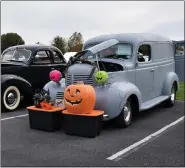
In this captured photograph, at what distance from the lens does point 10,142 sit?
544 centimetres

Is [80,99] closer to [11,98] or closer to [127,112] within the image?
[127,112]

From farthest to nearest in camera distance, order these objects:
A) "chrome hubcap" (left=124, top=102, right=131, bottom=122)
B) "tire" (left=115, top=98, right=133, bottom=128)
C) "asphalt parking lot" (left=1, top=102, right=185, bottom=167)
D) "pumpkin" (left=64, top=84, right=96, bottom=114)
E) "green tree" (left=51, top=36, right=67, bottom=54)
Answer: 1. "green tree" (left=51, top=36, right=67, bottom=54)
2. "chrome hubcap" (left=124, top=102, right=131, bottom=122)
3. "tire" (left=115, top=98, right=133, bottom=128)
4. "pumpkin" (left=64, top=84, right=96, bottom=114)
5. "asphalt parking lot" (left=1, top=102, right=185, bottom=167)

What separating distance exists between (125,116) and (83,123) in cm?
123

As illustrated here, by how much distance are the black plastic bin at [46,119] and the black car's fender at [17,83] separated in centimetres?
224

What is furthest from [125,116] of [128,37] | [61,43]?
[61,43]

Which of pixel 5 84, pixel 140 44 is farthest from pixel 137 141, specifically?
pixel 5 84

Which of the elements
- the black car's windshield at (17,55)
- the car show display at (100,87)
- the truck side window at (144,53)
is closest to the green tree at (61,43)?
the black car's windshield at (17,55)

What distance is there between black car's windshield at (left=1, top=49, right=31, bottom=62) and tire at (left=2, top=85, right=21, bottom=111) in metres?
1.21

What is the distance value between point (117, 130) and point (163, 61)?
3296 mm

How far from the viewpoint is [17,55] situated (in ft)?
31.4

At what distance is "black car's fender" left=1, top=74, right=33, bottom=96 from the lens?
821 centimetres

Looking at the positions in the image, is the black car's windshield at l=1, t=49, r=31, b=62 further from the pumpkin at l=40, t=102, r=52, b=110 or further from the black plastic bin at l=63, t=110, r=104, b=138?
the black plastic bin at l=63, t=110, r=104, b=138

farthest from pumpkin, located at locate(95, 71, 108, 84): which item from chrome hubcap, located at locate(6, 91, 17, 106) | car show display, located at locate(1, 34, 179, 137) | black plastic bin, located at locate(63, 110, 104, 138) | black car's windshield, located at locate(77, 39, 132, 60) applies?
chrome hubcap, located at locate(6, 91, 17, 106)

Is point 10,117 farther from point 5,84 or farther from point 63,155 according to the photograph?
point 63,155
